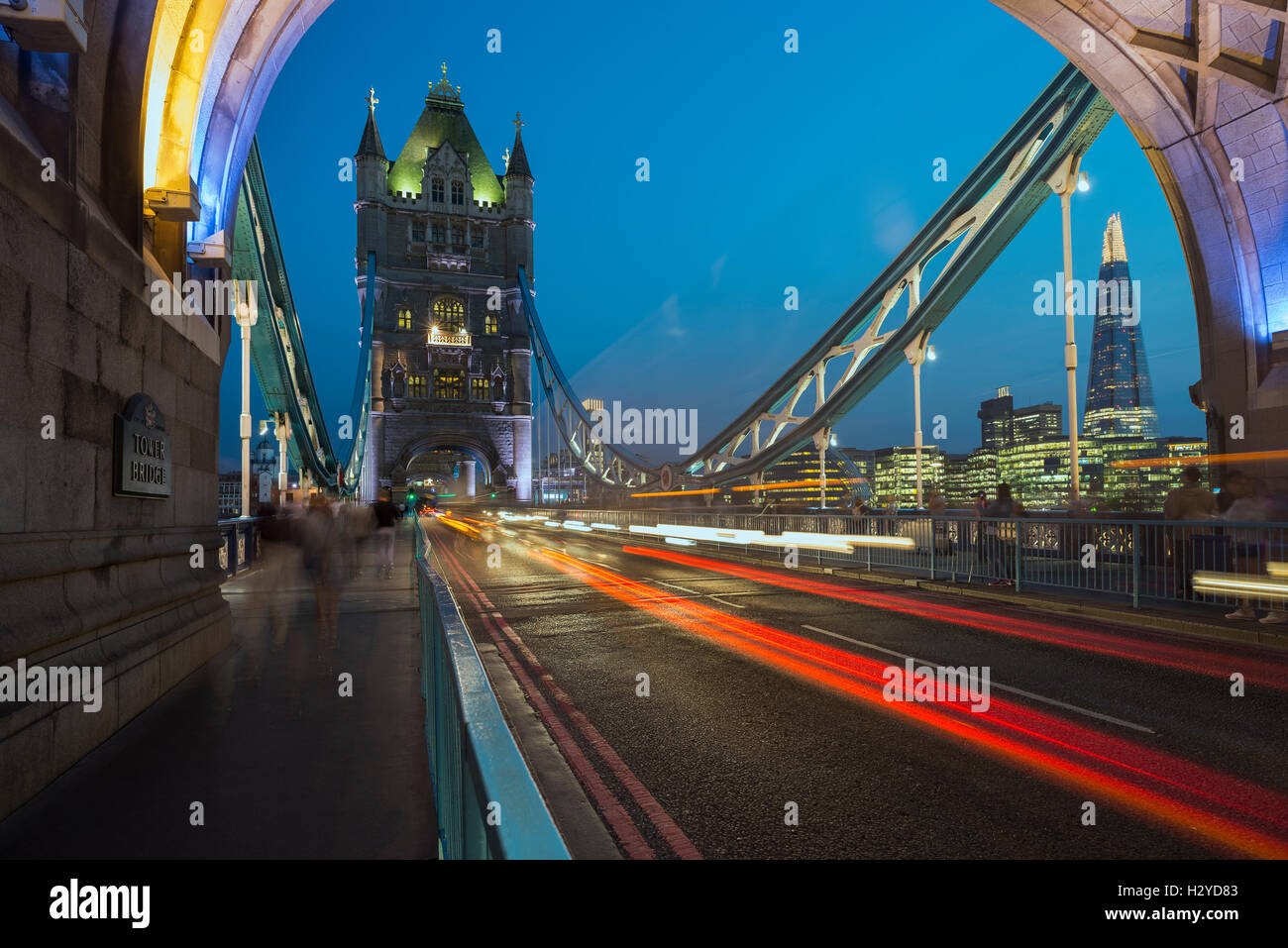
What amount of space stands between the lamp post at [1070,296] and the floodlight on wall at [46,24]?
15.7m

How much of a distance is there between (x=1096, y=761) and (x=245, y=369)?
2228 centimetres

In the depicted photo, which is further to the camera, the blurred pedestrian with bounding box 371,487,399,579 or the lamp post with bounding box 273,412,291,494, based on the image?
the lamp post with bounding box 273,412,291,494

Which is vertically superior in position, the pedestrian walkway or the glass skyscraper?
the glass skyscraper

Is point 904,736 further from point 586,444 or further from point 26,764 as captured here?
point 586,444

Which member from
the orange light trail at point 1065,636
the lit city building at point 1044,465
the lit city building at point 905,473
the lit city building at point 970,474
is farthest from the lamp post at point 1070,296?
the lit city building at point 970,474

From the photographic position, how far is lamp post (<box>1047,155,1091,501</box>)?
1614 centimetres

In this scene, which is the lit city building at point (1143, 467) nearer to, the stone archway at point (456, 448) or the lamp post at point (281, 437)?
the lamp post at point (281, 437)

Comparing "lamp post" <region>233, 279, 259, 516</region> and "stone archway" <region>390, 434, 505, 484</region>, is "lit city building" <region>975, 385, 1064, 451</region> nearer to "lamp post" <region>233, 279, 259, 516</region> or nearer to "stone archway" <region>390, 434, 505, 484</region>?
"stone archway" <region>390, 434, 505, 484</region>

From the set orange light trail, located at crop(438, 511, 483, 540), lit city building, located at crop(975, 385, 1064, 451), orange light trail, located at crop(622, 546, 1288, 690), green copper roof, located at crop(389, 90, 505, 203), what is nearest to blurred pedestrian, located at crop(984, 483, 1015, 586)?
orange light trail, located at crop(622, 546, 1288, 690)

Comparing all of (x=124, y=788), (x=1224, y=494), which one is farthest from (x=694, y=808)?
(x=1224, y=494)

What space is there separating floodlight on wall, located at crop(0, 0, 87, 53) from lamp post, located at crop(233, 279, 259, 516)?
52.4 feet

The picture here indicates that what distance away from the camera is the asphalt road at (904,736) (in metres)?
3.38

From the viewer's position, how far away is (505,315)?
71.5 m
